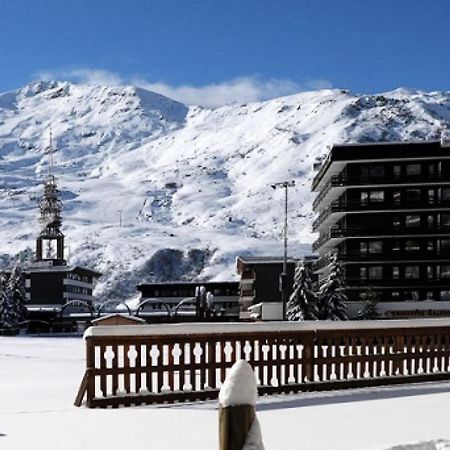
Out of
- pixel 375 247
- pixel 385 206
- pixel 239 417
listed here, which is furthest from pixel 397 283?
pixel 239 417

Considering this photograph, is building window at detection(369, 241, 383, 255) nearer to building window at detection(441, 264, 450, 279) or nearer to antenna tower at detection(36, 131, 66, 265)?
building window at detection(441, 264, 450, 279)

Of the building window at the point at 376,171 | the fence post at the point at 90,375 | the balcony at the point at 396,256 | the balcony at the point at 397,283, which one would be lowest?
the fence post at the point at 90,375

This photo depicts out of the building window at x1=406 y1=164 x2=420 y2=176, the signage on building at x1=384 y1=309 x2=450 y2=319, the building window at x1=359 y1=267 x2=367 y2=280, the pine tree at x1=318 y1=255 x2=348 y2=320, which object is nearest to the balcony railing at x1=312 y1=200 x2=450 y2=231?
the building window at x1=406 y1=164 x2=420 y2=176

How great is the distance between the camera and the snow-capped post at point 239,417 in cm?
557

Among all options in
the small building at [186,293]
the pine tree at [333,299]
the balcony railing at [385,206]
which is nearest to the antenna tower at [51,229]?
the small building at [186,293]

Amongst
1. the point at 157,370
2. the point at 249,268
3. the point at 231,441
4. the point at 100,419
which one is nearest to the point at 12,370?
the point at 157,370

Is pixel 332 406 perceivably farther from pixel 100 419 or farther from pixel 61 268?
pixel 61 268

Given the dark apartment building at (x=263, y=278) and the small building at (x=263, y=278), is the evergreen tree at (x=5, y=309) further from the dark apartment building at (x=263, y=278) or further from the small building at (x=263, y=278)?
the dark apartment building at (x=263, y=278)

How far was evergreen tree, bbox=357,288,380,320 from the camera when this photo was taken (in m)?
66.4

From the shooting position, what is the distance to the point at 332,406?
12.6 m

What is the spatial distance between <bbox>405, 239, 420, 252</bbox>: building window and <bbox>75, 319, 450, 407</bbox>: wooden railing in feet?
177

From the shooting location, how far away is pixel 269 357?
14203 millimetres

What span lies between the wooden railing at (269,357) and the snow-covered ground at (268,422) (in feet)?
1.26

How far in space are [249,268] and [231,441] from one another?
102m
